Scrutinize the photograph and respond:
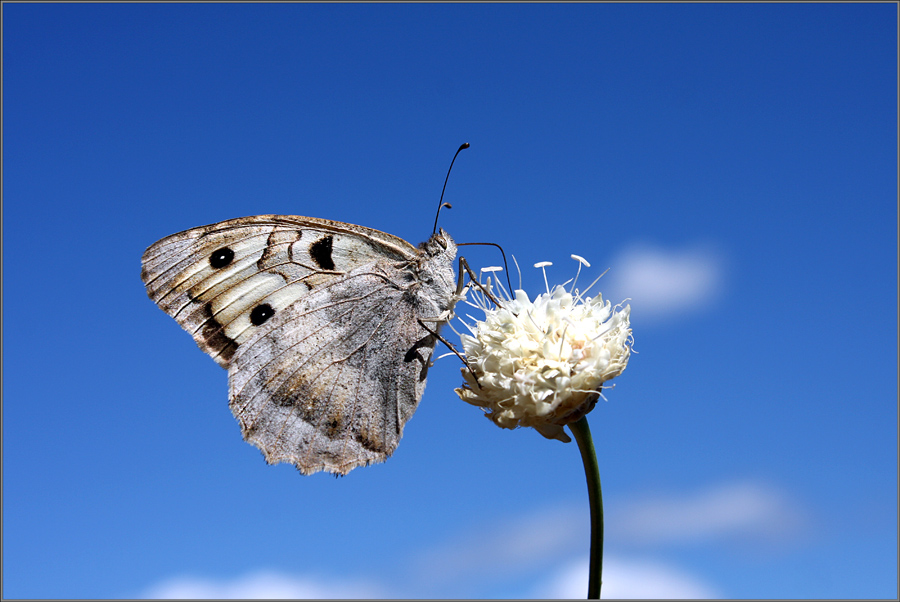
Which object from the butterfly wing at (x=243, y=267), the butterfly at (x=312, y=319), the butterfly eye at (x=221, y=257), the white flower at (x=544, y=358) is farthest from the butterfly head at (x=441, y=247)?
the butterfly eye at (x=221, y=257)

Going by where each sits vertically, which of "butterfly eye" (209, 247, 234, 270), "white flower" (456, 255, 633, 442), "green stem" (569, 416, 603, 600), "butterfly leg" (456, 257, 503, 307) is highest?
"butterfly eye" (209, 247, 234, 270)

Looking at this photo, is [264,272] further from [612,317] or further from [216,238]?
[612,317]

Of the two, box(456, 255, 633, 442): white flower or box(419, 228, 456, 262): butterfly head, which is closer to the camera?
box(456, 255, 633, 442): white flower

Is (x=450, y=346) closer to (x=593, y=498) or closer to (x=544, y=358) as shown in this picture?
(x=544, y=358)

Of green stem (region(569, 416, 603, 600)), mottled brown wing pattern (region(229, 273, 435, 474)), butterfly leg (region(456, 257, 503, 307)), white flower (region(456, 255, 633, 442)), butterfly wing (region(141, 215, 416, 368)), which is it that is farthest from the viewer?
butterfly wing (region(141, 215, 416, 368))

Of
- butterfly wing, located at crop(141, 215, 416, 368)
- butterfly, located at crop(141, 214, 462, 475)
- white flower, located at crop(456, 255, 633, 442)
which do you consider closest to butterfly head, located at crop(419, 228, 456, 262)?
butterfly, located at crop(141, 214, 462, 475)

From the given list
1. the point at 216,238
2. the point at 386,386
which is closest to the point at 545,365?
the point at 386,386

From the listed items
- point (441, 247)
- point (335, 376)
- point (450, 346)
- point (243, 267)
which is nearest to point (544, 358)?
point (450, 346)

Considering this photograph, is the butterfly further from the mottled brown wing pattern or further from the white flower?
the white flower

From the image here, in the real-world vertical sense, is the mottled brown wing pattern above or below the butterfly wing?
below
